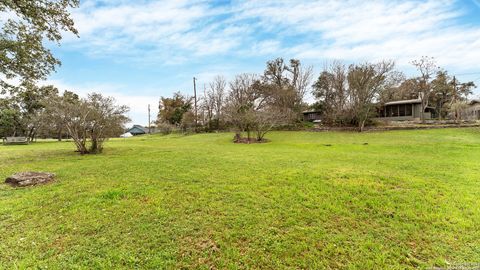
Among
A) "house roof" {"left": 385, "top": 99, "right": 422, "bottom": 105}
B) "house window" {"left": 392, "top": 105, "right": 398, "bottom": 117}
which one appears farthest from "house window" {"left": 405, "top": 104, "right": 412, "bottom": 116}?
"house window" {"left": 392, "top": 105, "right": 398, "bottom": 117}

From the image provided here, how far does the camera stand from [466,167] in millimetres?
7801

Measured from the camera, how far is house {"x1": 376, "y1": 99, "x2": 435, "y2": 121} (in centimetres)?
3281

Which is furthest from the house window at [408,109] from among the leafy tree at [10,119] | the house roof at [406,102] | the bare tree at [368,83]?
the leafy tree at [10,119]

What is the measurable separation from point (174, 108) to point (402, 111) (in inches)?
1583

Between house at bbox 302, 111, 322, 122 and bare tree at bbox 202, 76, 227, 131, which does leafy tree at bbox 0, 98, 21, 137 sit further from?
house at bbox 302, 111, 322, 122

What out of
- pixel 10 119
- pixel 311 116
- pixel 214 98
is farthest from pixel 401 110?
pixel 10 119

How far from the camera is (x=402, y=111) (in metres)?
34.0

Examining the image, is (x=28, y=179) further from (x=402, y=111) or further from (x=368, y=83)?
(x=402, y=111)

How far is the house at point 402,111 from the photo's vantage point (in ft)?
108

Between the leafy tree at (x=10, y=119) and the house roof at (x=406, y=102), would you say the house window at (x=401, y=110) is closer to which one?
the house roof at (x=406, y=102)

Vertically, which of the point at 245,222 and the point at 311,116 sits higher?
the point at 311,116

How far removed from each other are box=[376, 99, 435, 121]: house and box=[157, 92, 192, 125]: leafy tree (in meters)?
33.6

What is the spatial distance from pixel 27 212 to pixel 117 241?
243cm

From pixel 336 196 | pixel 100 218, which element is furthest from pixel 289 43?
pixel 100 218
